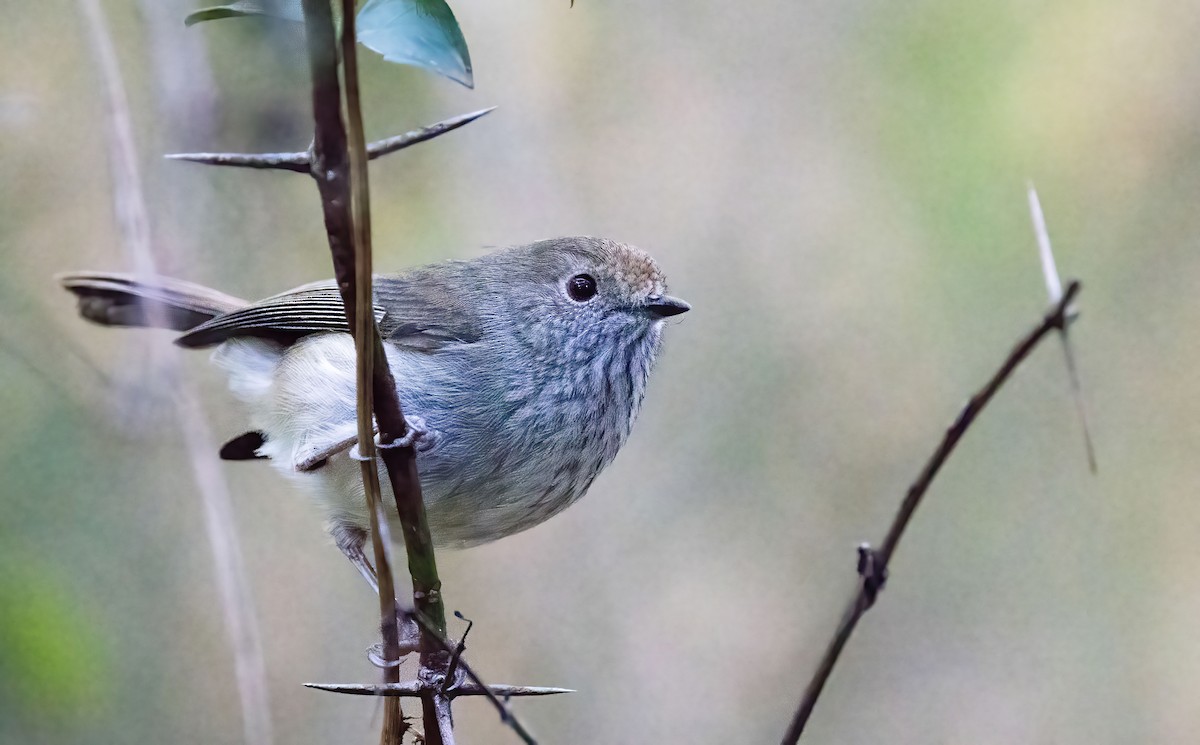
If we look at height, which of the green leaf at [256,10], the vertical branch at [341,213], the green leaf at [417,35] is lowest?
the vertical branch at [341,213]

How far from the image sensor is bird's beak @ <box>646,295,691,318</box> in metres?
2.55

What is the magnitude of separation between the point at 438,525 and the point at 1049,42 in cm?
342

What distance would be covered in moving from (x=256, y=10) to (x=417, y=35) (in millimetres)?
167

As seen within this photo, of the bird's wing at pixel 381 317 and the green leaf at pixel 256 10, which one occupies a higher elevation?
the green leaf at pixel 256 10

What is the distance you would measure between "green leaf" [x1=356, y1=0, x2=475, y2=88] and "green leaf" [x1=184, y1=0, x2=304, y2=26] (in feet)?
0.23

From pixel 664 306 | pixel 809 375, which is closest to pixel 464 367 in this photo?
pixel 664 306

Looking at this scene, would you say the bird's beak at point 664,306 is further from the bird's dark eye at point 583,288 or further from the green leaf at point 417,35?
the green leaf at point 417,35

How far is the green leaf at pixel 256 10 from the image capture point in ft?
3.88

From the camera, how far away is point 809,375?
14.6 ft

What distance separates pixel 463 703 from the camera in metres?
3.82

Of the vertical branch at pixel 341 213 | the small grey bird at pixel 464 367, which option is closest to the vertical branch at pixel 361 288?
the vertical branch at pixel 341 213

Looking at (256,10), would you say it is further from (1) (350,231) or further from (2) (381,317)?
(2) (381,317)

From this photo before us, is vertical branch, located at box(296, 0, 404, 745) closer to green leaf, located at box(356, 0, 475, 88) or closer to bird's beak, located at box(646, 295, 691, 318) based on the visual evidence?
green leaf, located at box(356, 0, 475, 88)

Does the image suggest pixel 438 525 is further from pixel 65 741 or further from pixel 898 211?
pixel 898 211
